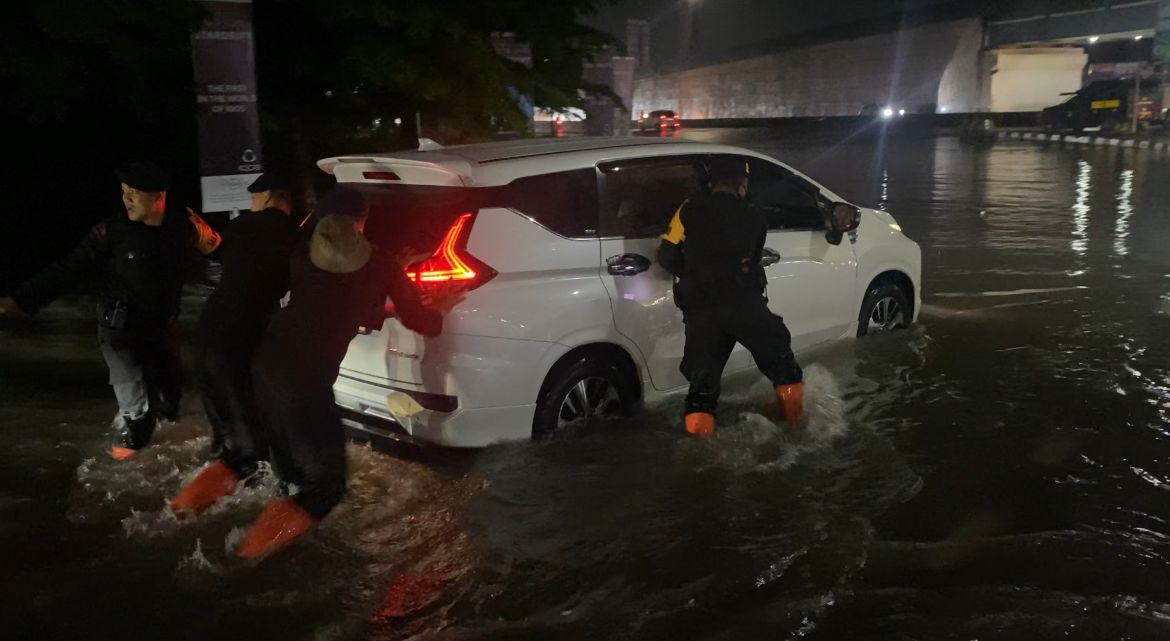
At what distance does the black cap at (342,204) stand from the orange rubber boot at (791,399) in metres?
2.64

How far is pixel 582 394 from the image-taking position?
5418 mm

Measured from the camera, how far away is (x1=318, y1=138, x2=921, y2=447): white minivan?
15.9 ft

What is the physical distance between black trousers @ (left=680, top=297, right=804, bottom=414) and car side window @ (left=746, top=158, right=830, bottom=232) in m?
0.98

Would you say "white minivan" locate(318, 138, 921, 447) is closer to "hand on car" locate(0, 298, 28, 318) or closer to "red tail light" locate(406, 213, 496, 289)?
"red tail light" locate(406, 213, 496, 289)

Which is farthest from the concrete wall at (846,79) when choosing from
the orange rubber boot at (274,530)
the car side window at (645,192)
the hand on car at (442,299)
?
the orange rubber boot at (274,530)

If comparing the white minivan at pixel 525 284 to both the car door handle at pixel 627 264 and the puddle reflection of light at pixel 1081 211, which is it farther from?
the puddle reflection of light at pixel 1081 211

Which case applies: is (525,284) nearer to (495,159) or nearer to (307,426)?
(495,159)

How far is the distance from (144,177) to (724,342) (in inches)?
119

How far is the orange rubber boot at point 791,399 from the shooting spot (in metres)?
5.70

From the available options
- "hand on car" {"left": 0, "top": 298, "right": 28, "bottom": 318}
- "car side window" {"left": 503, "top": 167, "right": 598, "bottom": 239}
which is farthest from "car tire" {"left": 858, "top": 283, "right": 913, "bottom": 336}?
"hand on car" {"left": 0, "top": 298, "right": 28, "bottom": 318}

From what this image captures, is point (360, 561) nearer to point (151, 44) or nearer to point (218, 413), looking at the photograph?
point (218, 413)

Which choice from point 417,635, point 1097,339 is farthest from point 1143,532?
point 1097,339

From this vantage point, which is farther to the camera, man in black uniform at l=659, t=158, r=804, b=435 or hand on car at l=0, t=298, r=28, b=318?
man in black uniform at l=659, t=158, r=804, b=435

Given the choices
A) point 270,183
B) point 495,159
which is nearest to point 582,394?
point 495,159
